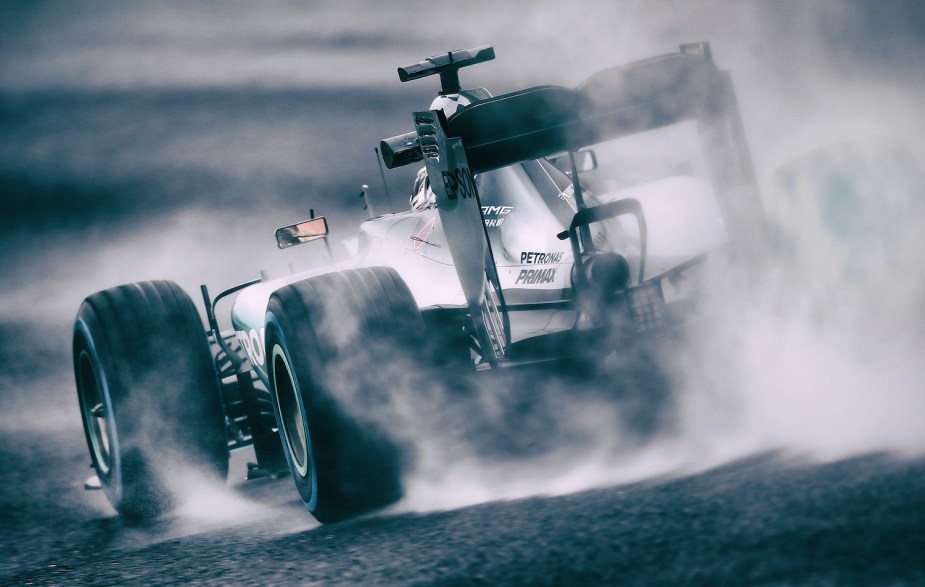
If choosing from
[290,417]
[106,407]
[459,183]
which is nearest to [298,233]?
[290,417]

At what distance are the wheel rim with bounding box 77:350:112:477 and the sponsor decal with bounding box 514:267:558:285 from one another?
2.46 meters

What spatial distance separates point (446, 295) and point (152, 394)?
1.52 m

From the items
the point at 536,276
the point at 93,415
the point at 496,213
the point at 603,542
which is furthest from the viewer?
the point at 93,415

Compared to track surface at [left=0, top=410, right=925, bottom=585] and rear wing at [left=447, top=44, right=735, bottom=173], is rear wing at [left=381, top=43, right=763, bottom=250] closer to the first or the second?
rear wing at [left=447, top=44, right=735, bottom=173]

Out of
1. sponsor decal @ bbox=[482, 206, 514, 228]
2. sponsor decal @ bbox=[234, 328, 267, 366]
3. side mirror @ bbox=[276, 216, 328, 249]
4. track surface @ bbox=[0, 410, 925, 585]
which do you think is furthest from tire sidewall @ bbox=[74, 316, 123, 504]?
sponsor decal @ bbox=[482, 206, 514, 228]

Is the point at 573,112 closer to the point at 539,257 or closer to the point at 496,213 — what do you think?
the point at 539,257

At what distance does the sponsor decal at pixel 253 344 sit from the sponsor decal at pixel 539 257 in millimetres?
1428

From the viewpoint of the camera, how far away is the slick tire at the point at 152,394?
16.4ft

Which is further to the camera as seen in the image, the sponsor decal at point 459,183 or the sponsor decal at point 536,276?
the sponsor decal at point 536,276

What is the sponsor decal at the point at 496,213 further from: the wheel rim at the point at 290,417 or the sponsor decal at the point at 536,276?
the wheel rim at the point at 290,417

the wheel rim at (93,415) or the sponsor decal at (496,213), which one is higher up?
the sponsor decal at (496,213)

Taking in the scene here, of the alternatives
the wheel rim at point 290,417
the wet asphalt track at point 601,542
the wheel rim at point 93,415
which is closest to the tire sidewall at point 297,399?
the wheel rim at point 290,417

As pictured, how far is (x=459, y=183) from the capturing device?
12.8 feet

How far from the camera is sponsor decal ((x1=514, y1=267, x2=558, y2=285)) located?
170 inches
